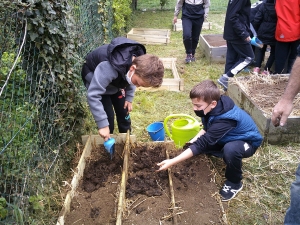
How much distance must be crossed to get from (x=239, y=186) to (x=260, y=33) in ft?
11.4

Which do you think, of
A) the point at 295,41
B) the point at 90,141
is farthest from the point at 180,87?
the point at 90,141

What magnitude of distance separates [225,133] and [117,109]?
138cm

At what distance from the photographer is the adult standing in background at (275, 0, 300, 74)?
478cm

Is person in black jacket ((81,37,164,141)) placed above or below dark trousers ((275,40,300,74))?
above

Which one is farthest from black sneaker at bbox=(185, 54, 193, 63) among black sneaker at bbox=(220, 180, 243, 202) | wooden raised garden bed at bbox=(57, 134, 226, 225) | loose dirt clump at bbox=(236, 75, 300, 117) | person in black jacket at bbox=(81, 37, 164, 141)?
black sneaker at bbox=(220, 180, 243, 202)

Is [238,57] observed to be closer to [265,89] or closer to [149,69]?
[265,89]

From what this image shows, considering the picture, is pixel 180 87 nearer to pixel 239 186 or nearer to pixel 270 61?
pixel 270 61

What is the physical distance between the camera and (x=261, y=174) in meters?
3.24

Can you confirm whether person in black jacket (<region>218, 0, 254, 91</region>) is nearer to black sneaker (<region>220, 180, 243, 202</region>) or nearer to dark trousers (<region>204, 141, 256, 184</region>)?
dark trousers (<region>204, 141, 256, 184</region>)

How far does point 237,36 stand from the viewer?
4988 mm

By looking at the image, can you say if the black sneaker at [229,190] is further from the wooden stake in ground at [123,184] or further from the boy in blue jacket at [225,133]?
the wooden stake in ground at [123,184]

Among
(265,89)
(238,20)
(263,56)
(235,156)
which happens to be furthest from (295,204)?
(263,56)

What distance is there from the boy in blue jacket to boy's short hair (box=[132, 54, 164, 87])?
36 cm

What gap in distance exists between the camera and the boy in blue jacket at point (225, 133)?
268 centimetres
